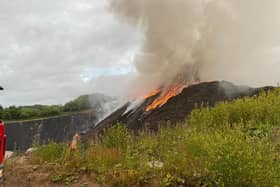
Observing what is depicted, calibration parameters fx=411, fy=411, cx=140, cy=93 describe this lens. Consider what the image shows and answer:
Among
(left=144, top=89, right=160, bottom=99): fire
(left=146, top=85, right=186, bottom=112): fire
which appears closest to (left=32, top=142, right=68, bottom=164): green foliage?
(left=146, top=85, right=186, bottom=112): fire

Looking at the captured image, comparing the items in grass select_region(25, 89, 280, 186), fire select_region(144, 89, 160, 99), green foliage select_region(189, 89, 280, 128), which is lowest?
grass select_region(25, 89, 280, 186)

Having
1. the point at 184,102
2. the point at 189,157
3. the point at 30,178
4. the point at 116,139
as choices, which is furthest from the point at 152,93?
the point at 189,157

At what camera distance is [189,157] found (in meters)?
7.04

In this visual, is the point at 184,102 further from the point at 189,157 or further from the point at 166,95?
the point at 189,157

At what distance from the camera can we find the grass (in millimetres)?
5969

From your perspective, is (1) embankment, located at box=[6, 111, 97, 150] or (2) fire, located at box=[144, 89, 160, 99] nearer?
(2) fire, located at box=[144, 89, 160, 99]

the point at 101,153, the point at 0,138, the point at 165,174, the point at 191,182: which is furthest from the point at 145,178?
the point at 0,138

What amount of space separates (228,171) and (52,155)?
5054 mm

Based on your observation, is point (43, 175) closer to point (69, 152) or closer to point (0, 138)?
point (69, 152)

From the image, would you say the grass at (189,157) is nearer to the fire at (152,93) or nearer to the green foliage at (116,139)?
the green foliage at (116,139)

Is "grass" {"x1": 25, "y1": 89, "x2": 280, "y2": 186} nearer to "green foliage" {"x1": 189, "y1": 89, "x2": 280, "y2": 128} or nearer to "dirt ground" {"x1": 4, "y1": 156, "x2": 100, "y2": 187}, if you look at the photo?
"green foliage" {"x1": 189, "y1": 89, "x2": 280, "y2": 128}

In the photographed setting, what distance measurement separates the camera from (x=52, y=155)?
9.75 metres

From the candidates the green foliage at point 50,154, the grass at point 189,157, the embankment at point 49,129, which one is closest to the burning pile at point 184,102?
the embankment at point 49,129

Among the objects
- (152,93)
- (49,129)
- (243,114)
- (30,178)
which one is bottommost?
(30,178)
